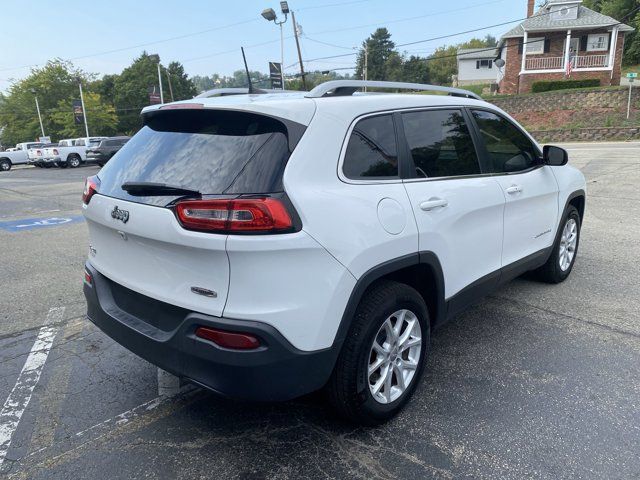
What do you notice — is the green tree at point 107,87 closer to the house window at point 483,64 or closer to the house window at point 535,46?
the house window at point 483,64

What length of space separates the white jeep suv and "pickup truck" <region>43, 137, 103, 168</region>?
30.8 meters

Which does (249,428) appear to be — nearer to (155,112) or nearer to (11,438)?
(11,438)

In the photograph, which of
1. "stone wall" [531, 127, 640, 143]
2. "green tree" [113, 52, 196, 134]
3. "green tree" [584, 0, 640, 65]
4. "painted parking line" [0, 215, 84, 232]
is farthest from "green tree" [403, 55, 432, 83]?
"painted parking line" [0, 215, 84, 232]

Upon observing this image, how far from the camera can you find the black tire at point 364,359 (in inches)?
98.6

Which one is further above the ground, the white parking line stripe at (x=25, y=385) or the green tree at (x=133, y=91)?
the green tree at (x=133, y=91)

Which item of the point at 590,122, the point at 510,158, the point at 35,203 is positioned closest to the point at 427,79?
the point at 590,122

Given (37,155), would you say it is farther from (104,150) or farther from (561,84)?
(561,84)

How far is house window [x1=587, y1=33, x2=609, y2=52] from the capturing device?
122ft

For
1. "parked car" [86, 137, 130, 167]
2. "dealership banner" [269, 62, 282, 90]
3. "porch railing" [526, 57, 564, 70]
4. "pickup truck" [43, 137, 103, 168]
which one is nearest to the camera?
"dealership banner" [269, 62, 282, 90]

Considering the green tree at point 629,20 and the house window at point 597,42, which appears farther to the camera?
Answer: the green tree at point 629,20

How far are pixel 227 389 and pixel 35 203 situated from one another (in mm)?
12560

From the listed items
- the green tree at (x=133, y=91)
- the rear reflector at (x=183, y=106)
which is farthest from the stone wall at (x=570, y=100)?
the green tree at (x=133, y=91)

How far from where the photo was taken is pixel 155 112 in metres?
2.85

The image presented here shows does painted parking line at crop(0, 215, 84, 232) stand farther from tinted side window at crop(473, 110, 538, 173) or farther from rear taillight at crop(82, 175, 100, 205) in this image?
tinted side window at crop(473, 110, 538, 173)
